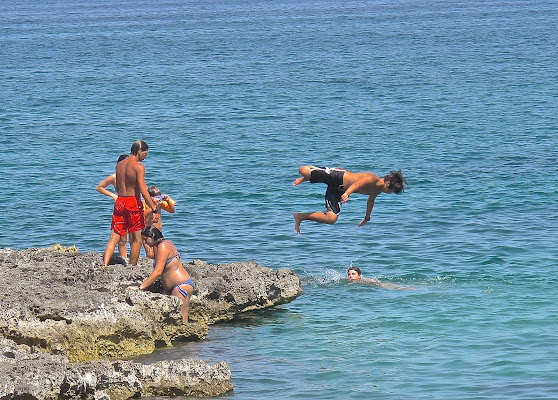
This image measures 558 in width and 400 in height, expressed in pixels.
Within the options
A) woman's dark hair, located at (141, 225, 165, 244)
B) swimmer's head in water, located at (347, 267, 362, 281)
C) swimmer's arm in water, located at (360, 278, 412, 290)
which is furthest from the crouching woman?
swimmer's arm in water, located at (360, 278, 412, 290)

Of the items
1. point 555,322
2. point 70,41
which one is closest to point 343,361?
point 555,322

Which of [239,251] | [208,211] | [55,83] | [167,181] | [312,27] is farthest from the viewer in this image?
[312,27]

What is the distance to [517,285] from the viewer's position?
16.7 meters

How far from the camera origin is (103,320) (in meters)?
12.9

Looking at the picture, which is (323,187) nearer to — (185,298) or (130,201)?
(130,201)

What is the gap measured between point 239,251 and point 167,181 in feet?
26.9

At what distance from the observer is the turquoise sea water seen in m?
13.6

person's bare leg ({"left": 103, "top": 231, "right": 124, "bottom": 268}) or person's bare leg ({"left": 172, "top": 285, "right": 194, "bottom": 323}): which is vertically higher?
person's bare leg ({"left": 103, "top": 231, "right": 124, "bottom": 268})

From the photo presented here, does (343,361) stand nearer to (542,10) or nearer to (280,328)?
(280,328)

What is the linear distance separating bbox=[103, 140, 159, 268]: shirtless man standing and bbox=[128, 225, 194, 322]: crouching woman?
1.01 metres

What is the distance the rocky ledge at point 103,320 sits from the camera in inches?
438

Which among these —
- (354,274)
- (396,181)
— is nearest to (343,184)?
(396,181)

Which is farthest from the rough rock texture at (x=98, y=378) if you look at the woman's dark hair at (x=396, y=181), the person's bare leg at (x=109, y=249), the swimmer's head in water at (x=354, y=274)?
the swimmer's head in water at (x=354, y=274)

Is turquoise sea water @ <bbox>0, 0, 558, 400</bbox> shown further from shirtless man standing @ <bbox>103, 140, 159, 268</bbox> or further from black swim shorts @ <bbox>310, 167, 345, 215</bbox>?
shirtless man standing @ <bbox>103, 140, 159, 268</bbox>
